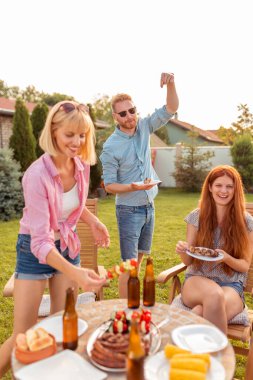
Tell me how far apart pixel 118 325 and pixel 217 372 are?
489 millimetres

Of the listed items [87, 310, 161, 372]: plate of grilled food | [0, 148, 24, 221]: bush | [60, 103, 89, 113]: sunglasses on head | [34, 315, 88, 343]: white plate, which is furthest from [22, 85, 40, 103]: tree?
[87, 310, 161, 372]: plate of grilled food

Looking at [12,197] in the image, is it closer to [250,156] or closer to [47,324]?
[47,324]

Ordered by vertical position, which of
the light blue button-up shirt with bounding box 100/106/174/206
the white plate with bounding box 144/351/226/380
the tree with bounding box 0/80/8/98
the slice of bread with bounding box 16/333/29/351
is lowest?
the white plate with bounding box 144/351/226/380

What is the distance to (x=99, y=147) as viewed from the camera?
13953 mm

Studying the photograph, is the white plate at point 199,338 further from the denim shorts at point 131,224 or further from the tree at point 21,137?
the tree at point 21,137

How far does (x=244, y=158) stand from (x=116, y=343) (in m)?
14.6

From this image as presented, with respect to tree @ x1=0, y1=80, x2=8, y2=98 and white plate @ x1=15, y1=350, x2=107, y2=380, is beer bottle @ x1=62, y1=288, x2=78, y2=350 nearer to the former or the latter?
white plate @ x1=15, y1=350, x2=107, y2=380

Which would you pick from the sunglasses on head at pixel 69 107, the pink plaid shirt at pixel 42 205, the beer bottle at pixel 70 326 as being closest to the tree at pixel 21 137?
the pink plaid shirt at pixel 42 205

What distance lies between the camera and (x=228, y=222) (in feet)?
10.1

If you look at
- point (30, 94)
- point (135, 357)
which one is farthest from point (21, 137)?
point (30, 94)

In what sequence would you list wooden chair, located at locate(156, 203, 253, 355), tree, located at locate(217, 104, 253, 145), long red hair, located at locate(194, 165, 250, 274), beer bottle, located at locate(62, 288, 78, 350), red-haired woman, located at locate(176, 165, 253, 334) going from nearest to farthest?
1. beer bottle, located at locate(62, 288, 78, 350)
2. wooden chair, located at locate(156, 203, 253, 355)
3. red-haired woman, located at locate(176, 165, 253, 334)
4. long red hair, located at locate(194, 165, 250, 274)
5. tree, located at locate(217, 104, 253, 145)

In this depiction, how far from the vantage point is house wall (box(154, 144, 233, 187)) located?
Answer: 662 inches

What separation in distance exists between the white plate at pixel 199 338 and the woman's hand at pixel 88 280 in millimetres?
460

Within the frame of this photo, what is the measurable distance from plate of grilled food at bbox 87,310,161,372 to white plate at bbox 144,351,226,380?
7 centimetres
